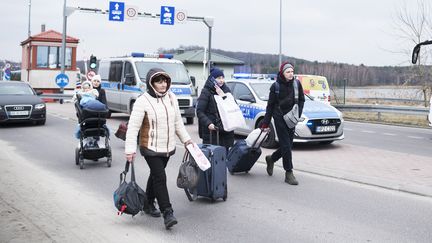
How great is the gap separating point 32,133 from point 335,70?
43.1 metres

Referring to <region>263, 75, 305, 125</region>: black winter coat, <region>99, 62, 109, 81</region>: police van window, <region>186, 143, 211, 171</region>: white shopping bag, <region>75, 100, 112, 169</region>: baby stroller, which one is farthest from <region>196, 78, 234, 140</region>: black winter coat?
<region>99, 62, 109, 81</region>: police van window

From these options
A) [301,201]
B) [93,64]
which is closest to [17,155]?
[301,201]

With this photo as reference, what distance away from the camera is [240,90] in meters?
14.5

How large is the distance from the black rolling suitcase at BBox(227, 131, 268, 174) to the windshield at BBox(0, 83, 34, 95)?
458 inches

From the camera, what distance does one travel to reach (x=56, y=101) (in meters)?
34.6

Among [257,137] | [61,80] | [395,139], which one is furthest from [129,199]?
[61,80]

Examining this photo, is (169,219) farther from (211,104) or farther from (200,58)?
(200,58)

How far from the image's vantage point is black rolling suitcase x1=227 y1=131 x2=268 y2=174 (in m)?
8.75

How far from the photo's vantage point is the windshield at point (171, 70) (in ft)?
62.6

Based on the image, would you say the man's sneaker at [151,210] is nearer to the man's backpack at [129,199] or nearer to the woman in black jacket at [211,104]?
the man's backpack at [129,199]

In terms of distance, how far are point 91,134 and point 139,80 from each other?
9.02 m

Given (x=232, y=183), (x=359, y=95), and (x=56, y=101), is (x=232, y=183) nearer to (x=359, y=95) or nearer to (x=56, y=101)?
(x=56, y=101)

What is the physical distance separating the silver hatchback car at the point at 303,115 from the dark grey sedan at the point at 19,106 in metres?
6.64

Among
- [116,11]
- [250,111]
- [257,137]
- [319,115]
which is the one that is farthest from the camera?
[116,11]
